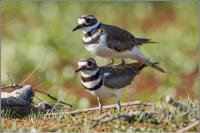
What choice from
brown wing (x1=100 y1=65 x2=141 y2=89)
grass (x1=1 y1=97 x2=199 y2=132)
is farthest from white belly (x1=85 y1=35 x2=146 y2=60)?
grass (x1=1 y1=97 x2=199 y2=132)

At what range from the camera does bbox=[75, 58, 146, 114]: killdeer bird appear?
4.62 metres

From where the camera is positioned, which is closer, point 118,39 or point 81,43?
point 118,39

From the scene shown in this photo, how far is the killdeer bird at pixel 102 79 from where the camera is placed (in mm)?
4625

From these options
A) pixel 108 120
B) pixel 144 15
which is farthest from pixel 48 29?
pixel 108 120

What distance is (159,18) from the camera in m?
12.4

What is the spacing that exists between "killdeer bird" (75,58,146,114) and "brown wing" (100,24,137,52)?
0.38 m

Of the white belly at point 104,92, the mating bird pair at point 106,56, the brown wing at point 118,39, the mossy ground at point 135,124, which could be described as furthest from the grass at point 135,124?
the brown wing at point 118,39

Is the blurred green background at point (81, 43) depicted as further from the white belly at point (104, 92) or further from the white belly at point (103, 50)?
the white belly at point (104, 92)

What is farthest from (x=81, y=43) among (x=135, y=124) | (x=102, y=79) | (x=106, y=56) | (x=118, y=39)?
(x=135, y=124)

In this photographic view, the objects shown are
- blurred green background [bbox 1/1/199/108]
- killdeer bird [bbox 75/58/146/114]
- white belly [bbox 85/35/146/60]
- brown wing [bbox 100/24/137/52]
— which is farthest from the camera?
blurred green background [bbox 1/1/199/108]

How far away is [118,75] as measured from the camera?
4.91 meters

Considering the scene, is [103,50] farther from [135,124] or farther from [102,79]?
[135,124]

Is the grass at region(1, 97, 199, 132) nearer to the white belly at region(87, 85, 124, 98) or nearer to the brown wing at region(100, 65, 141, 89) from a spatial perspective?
the white belly at region(87, 85, 124, 98)

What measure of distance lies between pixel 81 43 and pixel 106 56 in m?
4.55
